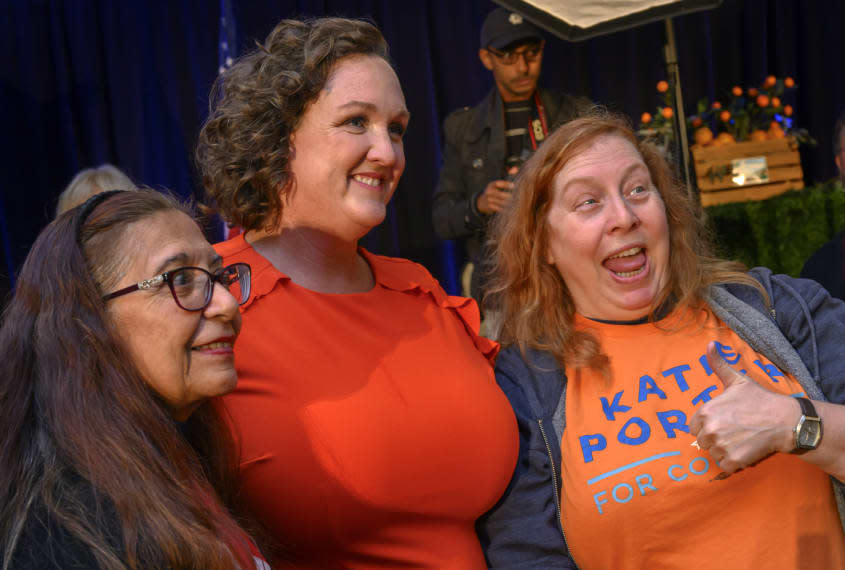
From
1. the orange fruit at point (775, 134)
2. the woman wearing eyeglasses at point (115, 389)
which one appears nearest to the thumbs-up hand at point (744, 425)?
the woman wearing eyeglasses at point (115, 389)

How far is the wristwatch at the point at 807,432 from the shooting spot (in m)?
1.60

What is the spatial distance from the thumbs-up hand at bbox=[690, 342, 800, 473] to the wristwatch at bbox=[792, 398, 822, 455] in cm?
1

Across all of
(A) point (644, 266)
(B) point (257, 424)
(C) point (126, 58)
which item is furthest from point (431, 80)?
(B) point (257, 424)

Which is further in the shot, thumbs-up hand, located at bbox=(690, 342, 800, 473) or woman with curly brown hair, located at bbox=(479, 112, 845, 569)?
woman with curly brown hair, located at bbox=(479, 112, 845, 569)

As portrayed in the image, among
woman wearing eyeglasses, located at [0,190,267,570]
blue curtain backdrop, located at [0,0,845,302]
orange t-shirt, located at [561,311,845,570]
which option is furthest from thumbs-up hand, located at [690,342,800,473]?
blue curtain backdrop, located at [0,0,845,302]

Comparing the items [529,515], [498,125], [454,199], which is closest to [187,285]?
[529,515]

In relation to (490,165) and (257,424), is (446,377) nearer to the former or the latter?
(257,424)

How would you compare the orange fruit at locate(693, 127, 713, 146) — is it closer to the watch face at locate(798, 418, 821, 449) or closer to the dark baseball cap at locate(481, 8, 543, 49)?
the dark baseball cap at locate(481, 8, 543, 49)

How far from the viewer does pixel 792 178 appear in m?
4.39

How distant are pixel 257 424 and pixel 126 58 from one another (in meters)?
4.60

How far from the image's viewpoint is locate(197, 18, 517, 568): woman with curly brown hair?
5.32 feet

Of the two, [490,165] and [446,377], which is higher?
[490,165]

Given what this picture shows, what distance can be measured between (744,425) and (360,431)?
0.72 m

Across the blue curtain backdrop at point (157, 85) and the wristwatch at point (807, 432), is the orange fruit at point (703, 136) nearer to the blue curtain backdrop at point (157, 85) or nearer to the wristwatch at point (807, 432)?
the blue curtain backdrop at point (157, 85)
